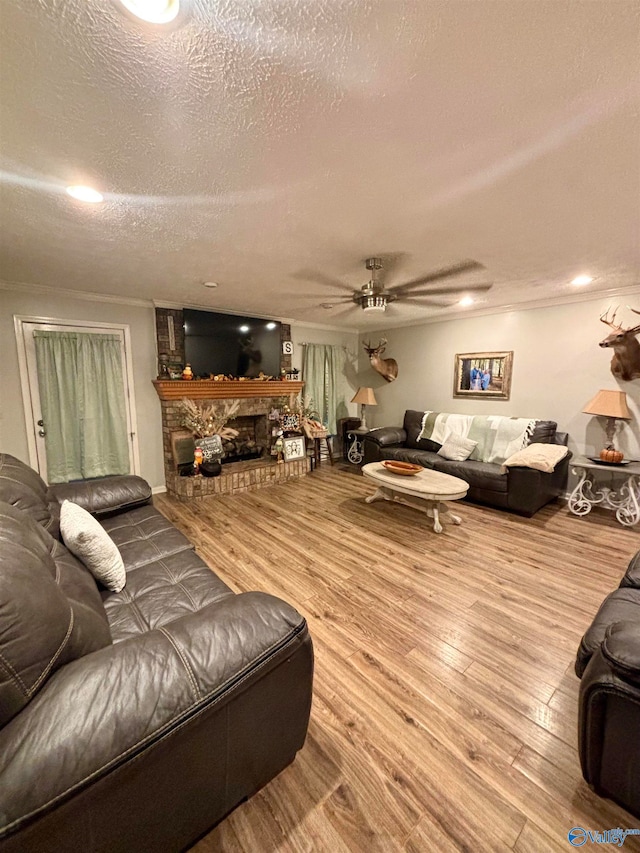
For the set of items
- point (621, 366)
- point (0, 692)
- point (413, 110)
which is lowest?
point (0, 692)

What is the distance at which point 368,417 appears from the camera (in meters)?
6.25

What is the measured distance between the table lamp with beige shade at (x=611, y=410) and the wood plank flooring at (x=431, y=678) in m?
0.69

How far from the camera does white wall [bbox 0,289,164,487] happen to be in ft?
10.6

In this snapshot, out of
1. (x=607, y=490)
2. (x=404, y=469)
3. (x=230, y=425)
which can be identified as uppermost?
(x=230, y=425)

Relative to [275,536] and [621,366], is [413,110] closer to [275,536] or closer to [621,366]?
[275,536]

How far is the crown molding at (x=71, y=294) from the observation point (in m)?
3.19

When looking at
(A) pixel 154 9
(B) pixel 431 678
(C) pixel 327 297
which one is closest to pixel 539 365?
(C) pixel 327 297

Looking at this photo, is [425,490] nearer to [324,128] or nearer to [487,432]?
[487,432]

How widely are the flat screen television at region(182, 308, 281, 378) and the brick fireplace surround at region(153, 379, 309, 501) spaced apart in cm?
21

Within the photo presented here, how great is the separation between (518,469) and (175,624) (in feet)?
11.5

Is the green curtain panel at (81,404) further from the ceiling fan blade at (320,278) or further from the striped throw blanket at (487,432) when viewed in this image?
the striped throw blanket at (487,432)

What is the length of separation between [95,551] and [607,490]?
4.59m

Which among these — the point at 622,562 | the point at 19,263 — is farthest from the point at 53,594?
the point at 622,562

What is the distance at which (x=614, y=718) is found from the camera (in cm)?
103
